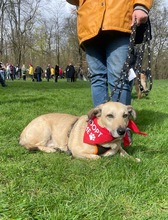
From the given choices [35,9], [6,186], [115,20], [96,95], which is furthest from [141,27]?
[35,9]

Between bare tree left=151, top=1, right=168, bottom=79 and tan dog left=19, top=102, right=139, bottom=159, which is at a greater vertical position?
bare tree left=151, top=1, right=168, bottom=79

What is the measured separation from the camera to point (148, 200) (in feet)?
7.96

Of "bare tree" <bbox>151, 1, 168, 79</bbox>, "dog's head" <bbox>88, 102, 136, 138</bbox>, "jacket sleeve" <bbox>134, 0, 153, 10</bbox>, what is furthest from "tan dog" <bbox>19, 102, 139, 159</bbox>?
"bare tree" <bbox>151, 1, 168, 79</bbox>

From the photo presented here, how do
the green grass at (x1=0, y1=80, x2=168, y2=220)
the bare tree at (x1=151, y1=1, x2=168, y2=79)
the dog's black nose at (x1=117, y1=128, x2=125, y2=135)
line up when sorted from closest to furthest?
the green grass at (x1=0, y1=80, x2=168, y2=220), the dog's black nose at (x1=117, y1=128, x2=125, y2=135), the bare tree at (x1=151, y1=1, x2=168, y2=79)

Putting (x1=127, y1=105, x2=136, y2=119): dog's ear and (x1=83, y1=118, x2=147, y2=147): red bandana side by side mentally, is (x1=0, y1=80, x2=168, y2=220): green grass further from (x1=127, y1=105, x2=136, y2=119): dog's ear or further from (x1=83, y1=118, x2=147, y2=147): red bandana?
(x1=127, y1=105, x2=136, y2=119): dog's ear

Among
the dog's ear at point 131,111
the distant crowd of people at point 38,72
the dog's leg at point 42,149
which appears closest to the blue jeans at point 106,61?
the dog's ear at point 131,111

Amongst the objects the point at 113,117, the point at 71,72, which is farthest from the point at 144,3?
the point at 71,72

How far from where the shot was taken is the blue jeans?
3.93 meters

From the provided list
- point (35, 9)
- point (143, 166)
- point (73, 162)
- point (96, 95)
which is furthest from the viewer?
point (35, 9)

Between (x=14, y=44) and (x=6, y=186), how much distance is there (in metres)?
46.3

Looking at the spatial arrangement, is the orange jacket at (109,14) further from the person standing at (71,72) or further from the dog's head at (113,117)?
the person standing at (71,72)

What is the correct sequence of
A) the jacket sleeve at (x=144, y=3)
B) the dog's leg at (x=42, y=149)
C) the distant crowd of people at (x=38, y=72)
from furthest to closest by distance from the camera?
the distant crowd of people at (x=38, y=72), the dog's leg at (x=42, y=149), the jacket sleeve at (x=144, y=3)

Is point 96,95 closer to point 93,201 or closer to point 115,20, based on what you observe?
point 115,20

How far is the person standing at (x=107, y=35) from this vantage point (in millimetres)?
3734
